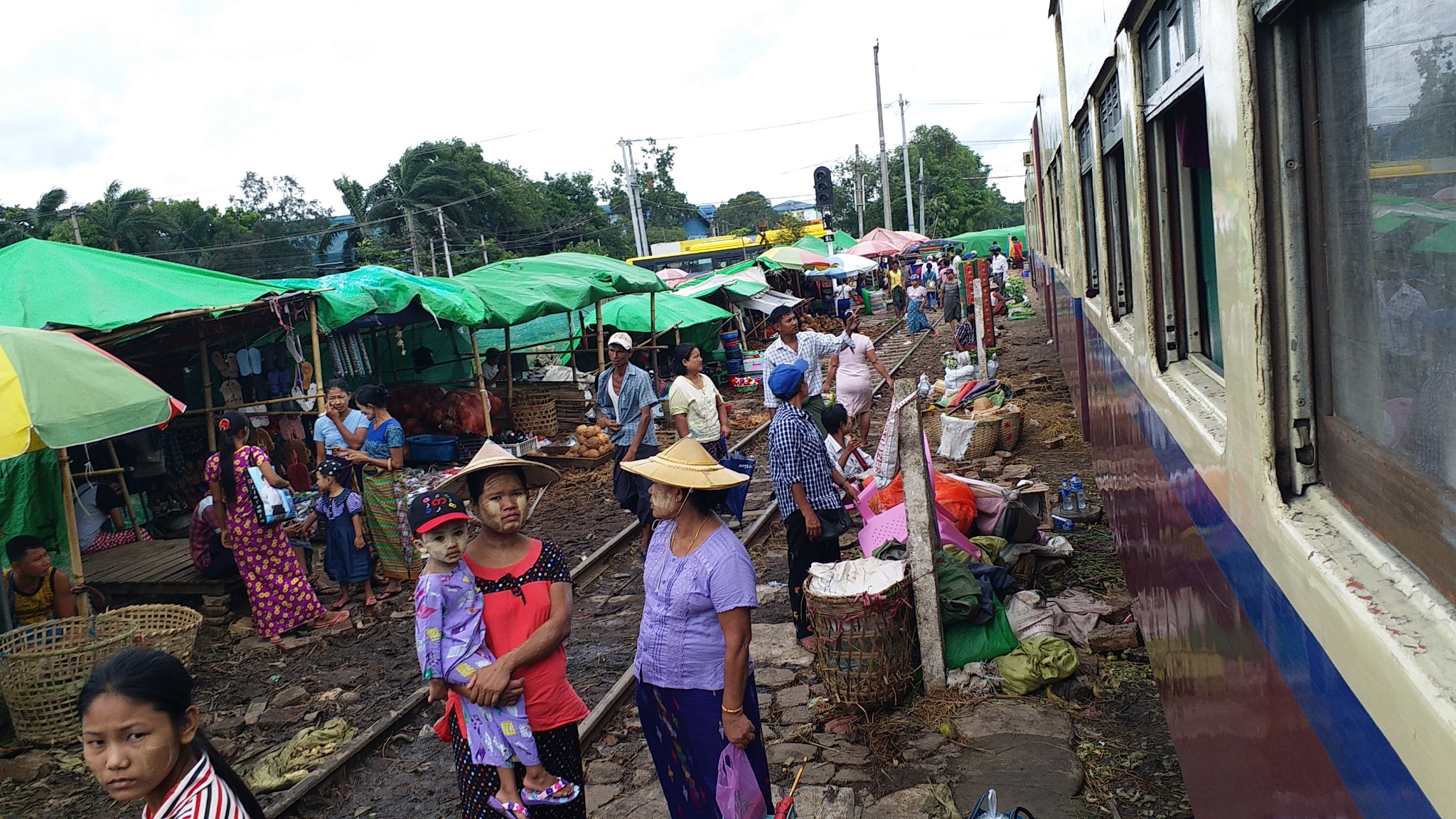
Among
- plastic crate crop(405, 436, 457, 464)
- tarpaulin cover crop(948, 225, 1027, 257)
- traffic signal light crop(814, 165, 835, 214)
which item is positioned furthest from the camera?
tarpaulin cover crop(948, 225, 1027, 257)

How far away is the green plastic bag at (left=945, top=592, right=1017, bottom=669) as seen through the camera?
5441mm

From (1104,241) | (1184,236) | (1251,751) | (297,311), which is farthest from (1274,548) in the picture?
(297,311)

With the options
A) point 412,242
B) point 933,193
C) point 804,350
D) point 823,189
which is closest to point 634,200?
point 412,242

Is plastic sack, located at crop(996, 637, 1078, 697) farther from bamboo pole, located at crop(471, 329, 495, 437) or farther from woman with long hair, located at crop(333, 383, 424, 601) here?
bamboo pole, located at crop(471, 329, 495, 437)

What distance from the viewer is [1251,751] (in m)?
1.93

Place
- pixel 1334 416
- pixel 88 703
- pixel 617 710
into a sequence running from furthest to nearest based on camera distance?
1. pixel 617 710
2. pixel 88 703
3. pixel 1334 416

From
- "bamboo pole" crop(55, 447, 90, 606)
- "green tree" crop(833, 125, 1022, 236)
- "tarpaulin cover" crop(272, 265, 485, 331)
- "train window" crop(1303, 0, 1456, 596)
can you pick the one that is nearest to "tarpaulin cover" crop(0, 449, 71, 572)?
"bamboo pole" crop(55, 447, 90, 606)

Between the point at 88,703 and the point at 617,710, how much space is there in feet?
A: 11.6

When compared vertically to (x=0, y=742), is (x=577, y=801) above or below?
above

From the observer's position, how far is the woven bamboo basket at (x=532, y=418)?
1452cm

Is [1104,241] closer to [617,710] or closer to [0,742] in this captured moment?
[617,710]

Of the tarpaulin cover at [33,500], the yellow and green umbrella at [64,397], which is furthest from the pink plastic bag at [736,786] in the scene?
the tarpaulin cover at [33,500]

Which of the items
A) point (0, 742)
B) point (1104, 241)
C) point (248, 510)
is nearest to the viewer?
point (1104, 241)

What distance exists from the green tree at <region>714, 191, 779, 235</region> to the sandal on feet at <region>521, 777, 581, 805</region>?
69731 mm
